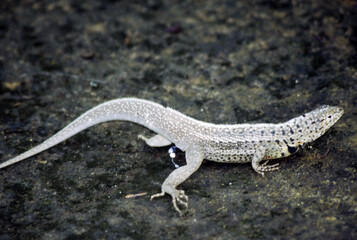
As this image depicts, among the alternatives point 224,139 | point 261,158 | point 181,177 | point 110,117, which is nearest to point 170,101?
point 110,117

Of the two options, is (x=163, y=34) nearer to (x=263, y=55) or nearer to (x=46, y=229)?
(x=263, y=55)

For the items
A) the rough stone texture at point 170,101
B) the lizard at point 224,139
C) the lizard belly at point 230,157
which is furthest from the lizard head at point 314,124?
the lizard belly at point 230,157

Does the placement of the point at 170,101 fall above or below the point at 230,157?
below

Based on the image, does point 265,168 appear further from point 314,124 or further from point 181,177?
point 181,177

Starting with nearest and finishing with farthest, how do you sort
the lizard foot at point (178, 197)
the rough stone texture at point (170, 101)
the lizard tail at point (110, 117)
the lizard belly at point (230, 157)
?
the rough stone texture at point (170, 101) < the lizard foot at point (178, 197) < the lizard belly at point (230, 157) < the lizard tail at point (110, 117)

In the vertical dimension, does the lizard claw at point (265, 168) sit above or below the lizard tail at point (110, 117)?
above

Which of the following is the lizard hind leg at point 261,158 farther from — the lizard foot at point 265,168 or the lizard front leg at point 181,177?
the lizard front leg at point 181,177
